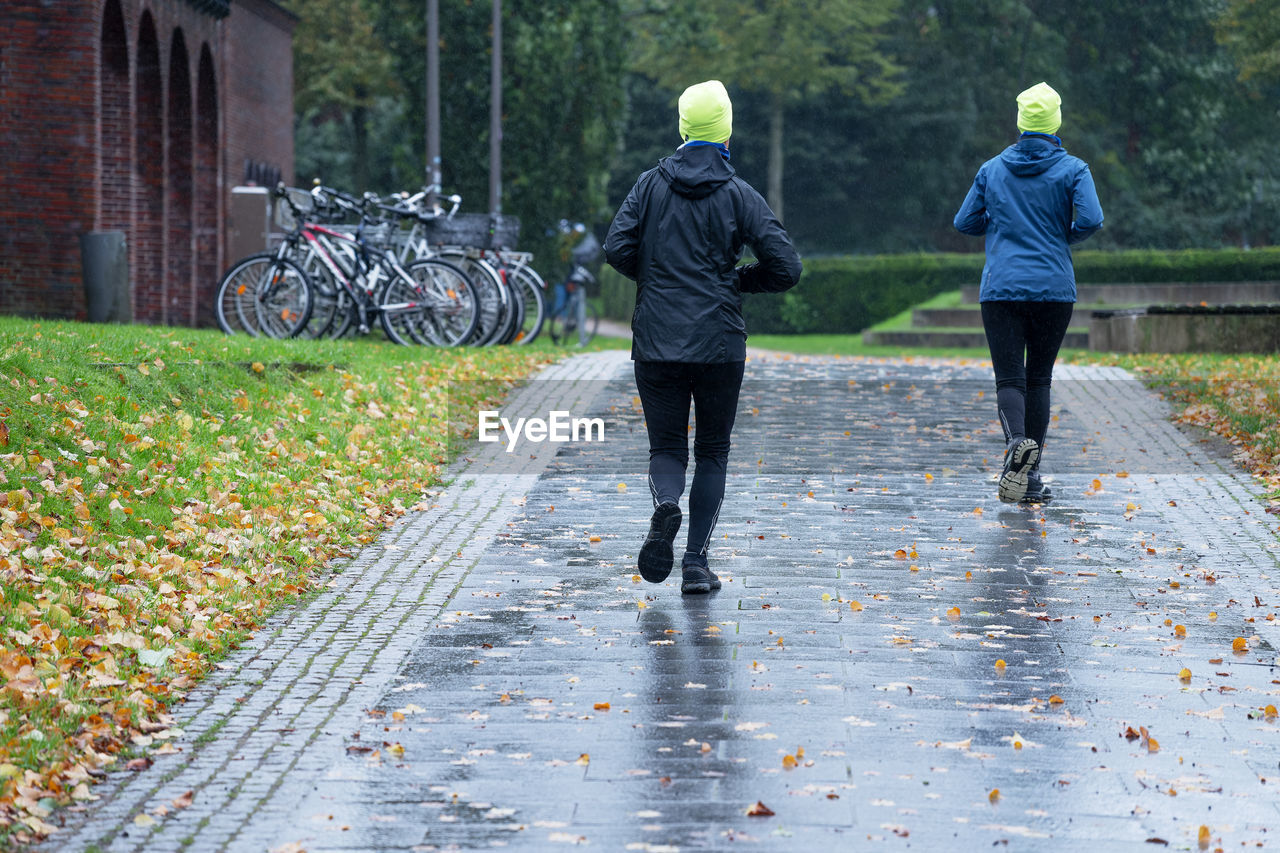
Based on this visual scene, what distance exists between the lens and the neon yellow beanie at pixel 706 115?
6285 millimetres

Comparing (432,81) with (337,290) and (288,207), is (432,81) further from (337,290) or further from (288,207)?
(337,290)

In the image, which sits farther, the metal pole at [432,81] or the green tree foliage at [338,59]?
the green tree foliage at [338,59]

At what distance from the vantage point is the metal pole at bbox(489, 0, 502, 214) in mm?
24969

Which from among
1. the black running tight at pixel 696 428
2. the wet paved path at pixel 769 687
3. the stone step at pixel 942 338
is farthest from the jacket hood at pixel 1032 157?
the stone step at pixel 942 338

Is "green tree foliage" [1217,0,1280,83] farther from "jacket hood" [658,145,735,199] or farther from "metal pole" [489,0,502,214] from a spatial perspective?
"jacket hood" [658,145,735,199]

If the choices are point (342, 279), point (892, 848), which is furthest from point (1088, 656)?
point (342, 279)

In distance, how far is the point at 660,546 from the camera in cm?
627

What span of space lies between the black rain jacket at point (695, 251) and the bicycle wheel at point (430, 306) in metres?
8.92

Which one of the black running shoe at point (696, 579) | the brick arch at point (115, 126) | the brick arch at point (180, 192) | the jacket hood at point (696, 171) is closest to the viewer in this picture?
the jacket hood at point (696, 171)

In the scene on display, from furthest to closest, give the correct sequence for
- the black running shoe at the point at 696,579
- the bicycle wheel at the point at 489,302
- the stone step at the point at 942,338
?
the stone step at the point at 942,338 → the bicycle wheel at the point at 489,302 → the black running shoe at the point at 696,579

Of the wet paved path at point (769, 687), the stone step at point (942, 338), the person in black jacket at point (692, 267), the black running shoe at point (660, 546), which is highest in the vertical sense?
the person in black jacket at point (692, 267)

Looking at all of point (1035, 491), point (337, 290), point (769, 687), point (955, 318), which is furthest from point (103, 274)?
point (955, 318)

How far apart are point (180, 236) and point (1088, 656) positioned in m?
17.8

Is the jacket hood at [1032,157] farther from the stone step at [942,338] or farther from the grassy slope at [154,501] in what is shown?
the stone step at [942,338]
